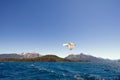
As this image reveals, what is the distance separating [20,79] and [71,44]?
11.3 meters

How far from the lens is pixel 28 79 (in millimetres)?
29078

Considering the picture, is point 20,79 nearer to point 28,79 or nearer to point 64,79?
point 28,79

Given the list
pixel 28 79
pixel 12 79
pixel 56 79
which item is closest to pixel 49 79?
pixel 56 79

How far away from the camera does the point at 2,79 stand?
29375 mm

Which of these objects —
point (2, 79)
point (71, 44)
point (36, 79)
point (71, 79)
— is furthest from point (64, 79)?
point (2, 79)

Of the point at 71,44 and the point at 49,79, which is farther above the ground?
the point at 71,44

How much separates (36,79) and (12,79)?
4022mm

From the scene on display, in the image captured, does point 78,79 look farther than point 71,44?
No

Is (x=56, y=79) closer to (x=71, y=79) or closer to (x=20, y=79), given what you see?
(x=71, y=79)

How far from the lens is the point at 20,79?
29109 mm

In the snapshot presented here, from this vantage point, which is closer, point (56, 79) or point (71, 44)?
point (56, 79)

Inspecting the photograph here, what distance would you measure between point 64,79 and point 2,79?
1021 cm

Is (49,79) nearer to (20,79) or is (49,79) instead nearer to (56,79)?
(56,79)

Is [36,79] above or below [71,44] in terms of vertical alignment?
below
